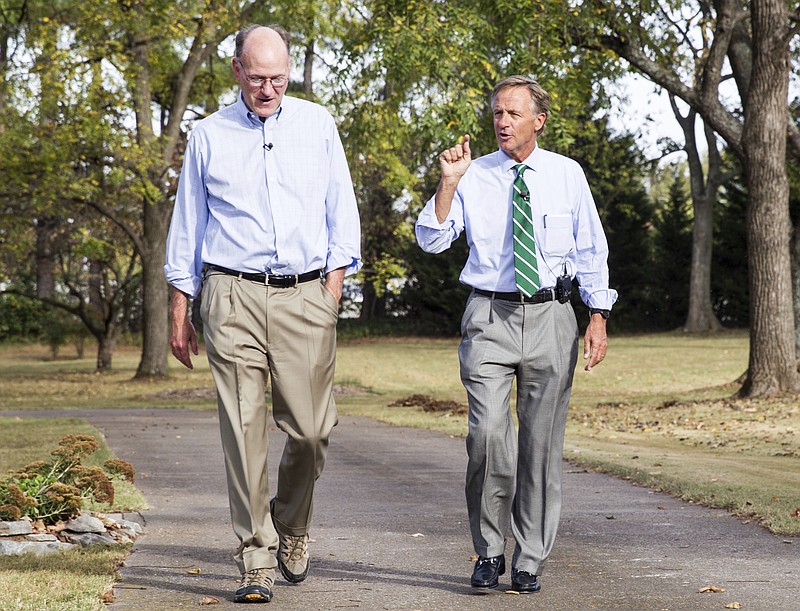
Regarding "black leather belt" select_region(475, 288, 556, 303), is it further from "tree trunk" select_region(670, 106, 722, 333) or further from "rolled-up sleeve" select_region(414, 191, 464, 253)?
"tree trunk" select_region(670, 106, 722, 333)

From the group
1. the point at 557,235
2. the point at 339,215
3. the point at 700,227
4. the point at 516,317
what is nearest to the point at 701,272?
the point at 700,227

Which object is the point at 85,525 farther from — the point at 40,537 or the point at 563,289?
the point at 563,289

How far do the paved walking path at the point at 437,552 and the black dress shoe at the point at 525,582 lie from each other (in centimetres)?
5

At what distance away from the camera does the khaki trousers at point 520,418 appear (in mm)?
4898

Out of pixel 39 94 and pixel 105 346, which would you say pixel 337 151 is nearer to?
pixel 39 94

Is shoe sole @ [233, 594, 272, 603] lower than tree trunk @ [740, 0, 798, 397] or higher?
lower

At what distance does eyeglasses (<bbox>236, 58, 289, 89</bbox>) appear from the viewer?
468 centimetres

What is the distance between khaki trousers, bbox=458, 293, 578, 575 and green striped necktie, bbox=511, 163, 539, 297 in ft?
0.36

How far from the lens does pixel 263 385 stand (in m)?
4.84

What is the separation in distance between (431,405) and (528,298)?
13.1 meters

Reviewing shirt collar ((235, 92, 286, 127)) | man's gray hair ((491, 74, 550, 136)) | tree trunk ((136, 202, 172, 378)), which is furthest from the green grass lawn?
man's gray hair ((491, 74, 550, 136))

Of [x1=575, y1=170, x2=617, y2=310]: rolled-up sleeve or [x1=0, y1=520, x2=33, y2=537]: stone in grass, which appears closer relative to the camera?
[x1=575, y1=170, x2=617, y2=310]: rolled-up sleeve

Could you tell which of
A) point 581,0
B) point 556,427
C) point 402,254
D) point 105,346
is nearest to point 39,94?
point 105,346

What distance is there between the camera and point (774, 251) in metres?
16.8
